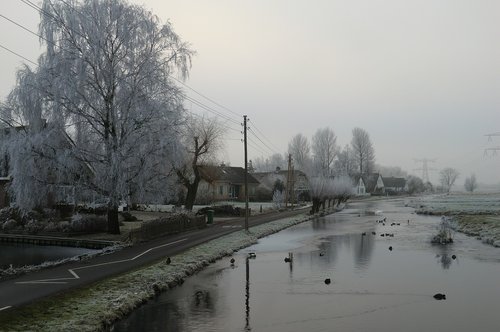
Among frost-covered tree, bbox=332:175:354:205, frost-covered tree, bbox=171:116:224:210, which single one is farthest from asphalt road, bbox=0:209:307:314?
frost-covered tree, bbox=332:175:354:205

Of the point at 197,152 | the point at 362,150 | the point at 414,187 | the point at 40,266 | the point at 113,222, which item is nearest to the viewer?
the point at 40,266

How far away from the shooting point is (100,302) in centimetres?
1141

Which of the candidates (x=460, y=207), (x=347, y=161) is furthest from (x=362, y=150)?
(x=460, y=207)

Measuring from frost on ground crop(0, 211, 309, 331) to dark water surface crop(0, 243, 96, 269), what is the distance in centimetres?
796

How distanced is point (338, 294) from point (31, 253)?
1825 centimetres

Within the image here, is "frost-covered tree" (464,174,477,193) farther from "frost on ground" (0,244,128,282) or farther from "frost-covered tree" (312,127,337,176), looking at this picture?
"frost on ground" (0,244,128,282)

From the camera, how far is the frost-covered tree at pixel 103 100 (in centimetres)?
2469

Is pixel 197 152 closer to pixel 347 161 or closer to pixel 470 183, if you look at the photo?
pixel 347 161

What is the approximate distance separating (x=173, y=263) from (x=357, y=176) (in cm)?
12117

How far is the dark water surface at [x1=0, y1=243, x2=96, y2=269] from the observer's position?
22.3 m

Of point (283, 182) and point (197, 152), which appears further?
point (283, 182)

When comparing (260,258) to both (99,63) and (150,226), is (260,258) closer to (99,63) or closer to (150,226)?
(150,226)

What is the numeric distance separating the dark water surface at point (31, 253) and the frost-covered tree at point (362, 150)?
114 metres

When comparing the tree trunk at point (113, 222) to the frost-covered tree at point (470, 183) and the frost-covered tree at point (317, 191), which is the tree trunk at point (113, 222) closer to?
the frost-covered tree at point (317, 191)
